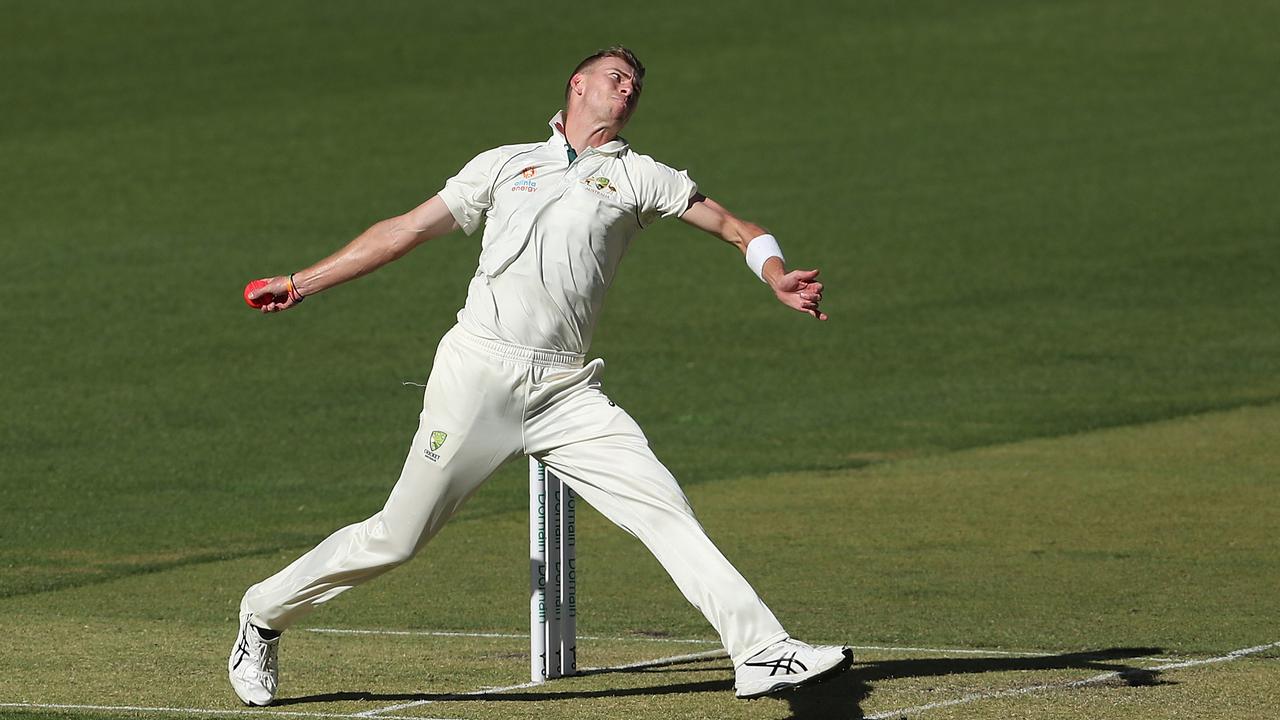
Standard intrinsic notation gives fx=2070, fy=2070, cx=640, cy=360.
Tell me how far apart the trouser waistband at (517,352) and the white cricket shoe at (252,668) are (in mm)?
1513

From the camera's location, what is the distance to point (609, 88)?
8.11 meters

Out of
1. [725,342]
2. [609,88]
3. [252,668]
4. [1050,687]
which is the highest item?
[725,342]

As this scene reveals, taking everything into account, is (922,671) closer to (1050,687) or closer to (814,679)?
(1050,687)

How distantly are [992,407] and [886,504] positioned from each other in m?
4.33

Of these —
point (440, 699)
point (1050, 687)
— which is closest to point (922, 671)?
point (1050, 687)

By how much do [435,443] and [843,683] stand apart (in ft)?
6.77

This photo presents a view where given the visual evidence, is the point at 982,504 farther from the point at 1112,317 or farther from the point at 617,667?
the point at 1112,317

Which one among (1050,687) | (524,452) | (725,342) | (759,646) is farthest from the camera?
(725,342)

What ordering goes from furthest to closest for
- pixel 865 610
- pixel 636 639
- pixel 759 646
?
pixel 865 610 → pixel 636 639 → pixel 759 646

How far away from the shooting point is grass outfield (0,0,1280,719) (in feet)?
33.6

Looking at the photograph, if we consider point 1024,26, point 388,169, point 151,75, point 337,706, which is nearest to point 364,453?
point 337,706

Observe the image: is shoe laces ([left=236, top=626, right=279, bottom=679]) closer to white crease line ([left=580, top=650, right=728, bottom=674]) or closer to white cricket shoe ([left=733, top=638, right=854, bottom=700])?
white crease line ([left=580, top=650, right=728, bottom=674])

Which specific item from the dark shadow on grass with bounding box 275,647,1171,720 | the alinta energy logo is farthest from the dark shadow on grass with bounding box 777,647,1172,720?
the alinta energy logo

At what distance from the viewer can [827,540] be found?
509 inches
